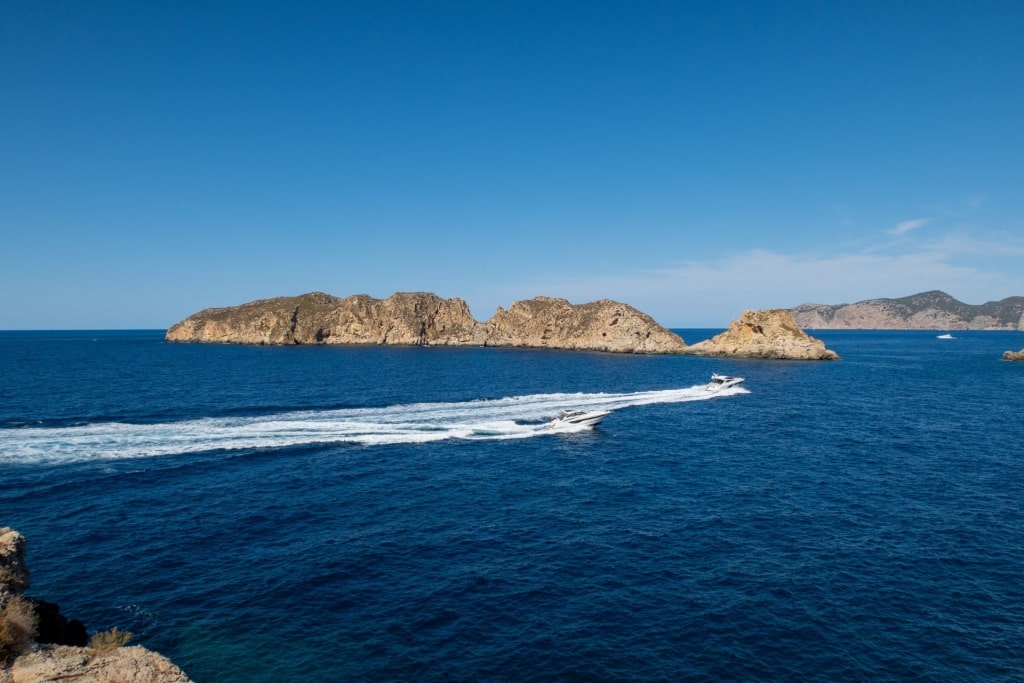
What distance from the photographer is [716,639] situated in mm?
20953

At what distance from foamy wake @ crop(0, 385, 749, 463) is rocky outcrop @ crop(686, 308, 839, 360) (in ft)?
299

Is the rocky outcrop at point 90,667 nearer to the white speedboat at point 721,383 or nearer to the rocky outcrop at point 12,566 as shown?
the rocky outcrop at point 12,566

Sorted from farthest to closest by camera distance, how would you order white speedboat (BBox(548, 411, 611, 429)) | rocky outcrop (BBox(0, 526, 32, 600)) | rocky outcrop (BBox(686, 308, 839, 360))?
1. rocky outcrop (BBox(686, 308, 839, 360))
2. white speedboat (BBox(548, 411, 611, 429))
3. rocky outcrop (BBox(0, 526, 32, 600))

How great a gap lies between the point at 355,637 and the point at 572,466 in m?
26.9

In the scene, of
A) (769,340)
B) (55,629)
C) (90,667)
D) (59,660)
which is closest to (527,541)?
(90,667)

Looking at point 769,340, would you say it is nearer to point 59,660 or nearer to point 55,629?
point 55,629

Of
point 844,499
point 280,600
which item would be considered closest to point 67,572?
point 280,600

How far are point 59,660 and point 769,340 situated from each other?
158397 mm

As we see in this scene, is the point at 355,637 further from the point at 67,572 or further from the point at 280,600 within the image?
the point at 67,572

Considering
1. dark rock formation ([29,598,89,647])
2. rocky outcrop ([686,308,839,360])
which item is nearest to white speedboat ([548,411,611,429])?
dark rock formation ([29,598,89,647])

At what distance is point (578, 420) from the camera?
5975cm

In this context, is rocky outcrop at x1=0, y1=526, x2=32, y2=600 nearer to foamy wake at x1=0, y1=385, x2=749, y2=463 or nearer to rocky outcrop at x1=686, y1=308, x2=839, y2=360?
foamy wake at x1=0, y1=385, x2=749, y2=463

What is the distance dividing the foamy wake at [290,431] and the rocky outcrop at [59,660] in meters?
30.4

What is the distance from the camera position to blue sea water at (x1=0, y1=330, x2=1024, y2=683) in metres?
20.2
